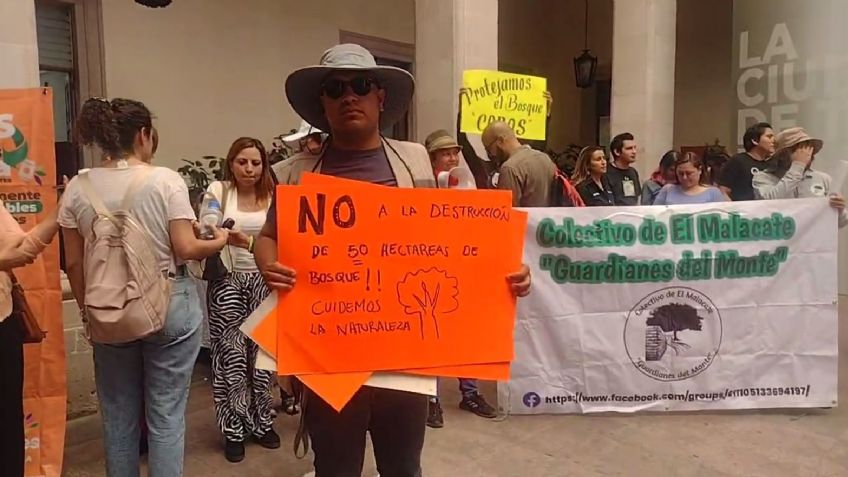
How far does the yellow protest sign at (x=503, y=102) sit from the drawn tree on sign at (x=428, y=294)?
3337 millimetres

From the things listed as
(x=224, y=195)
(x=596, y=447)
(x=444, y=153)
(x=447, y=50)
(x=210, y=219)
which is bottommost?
(x=596, y=447)

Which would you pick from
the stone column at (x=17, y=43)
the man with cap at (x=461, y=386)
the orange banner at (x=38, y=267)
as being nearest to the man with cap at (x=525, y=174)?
the man with cap at (x=461, y=386)

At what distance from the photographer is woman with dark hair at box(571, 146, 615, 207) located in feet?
19.1

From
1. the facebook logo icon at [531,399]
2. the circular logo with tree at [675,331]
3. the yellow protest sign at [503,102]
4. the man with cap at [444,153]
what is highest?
the yellow protest sign at [503,102]

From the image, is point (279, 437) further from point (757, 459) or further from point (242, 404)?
point (757, 459)

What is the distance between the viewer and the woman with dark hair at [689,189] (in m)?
5.07

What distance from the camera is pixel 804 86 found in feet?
27.3

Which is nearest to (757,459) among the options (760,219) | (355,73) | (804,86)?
(760,219)

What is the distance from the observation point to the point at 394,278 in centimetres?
208

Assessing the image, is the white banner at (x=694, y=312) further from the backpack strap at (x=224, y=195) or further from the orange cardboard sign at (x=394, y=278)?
the orange cardboard sign at (x=394, y=278)

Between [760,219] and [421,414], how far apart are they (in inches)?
125

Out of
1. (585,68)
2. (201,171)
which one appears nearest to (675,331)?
(201,171)

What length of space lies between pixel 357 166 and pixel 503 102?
134 inches

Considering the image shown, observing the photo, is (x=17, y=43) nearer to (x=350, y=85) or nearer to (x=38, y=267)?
(x=38, y=267)
